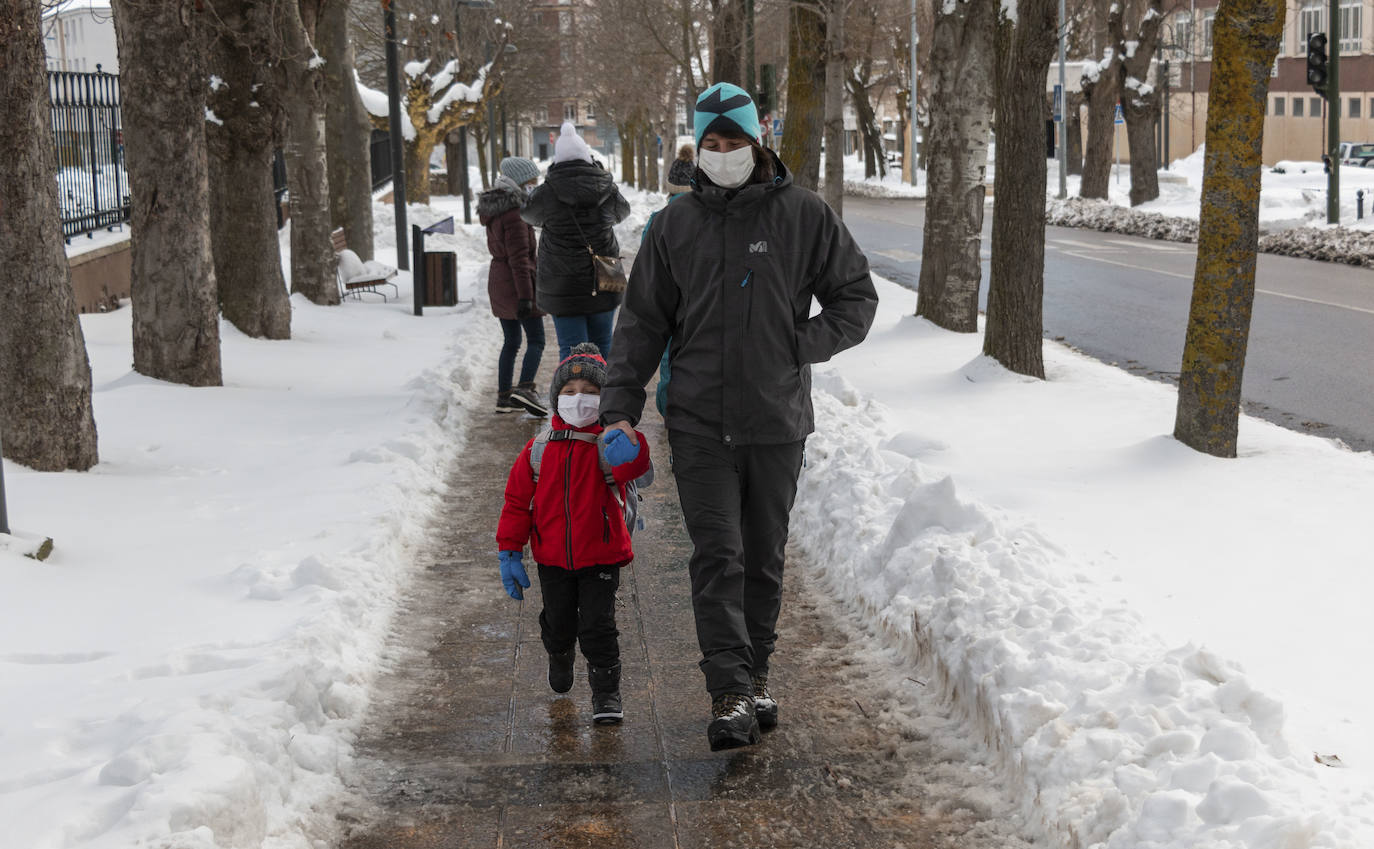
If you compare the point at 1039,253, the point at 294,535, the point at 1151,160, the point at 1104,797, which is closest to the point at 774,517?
the point at 1104,797

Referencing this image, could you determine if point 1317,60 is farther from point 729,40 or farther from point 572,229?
point 572,229

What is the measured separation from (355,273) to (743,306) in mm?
14236

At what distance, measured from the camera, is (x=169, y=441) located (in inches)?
345

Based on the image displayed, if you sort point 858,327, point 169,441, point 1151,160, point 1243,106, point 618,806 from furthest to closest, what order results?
point 1151,160 < point 169,441 < point 1243,106 < point 858,327 < point 618,806

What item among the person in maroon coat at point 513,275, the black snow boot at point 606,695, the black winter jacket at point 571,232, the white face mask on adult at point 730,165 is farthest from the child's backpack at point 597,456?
the person in maroon coat at point 513,275

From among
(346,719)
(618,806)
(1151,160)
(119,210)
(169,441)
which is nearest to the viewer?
(618,806)

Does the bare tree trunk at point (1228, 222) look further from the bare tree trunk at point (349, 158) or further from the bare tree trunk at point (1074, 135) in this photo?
the bare tree trunk at point (1074, 135)

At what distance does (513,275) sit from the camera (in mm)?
10242

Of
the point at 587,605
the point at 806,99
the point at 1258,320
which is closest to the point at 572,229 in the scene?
the point at 587,605

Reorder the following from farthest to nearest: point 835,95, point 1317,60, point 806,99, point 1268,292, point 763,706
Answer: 1. point 1317,60
2. point 1268,292
3. point 835,95
4. point 806,99
5. point 763,706

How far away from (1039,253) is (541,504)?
271 inches

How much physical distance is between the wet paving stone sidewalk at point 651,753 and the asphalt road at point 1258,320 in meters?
5.94

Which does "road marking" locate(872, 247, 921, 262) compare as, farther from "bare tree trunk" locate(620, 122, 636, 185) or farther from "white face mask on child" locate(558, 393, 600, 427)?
"bare tree trunk" locate(620, 122, 636, 185)

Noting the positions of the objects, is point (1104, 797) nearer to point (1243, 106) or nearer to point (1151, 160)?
point (1243, 106)
